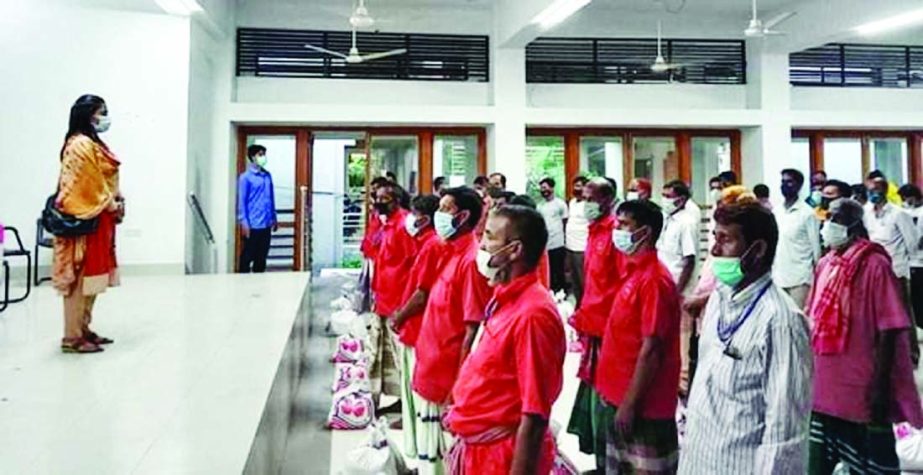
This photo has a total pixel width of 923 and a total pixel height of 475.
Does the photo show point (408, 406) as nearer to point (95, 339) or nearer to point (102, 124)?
point (95, 339)

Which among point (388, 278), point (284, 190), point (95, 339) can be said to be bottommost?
point (95, 339)

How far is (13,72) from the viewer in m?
6.71

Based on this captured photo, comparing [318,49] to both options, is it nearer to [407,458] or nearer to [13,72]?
[13,72]

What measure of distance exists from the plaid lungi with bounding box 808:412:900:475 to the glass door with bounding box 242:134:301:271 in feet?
25.8

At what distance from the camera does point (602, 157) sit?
34.0ft

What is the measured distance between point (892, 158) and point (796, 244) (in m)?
8.05

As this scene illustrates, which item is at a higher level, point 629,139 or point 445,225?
point 629,139

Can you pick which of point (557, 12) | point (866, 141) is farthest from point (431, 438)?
point (866, 141)

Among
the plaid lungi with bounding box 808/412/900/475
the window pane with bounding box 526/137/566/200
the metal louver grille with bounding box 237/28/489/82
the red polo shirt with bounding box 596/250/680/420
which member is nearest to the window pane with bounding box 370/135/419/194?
the metal louver grille with bounding box 237/28/489/82

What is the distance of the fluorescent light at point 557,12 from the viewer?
7012 mm

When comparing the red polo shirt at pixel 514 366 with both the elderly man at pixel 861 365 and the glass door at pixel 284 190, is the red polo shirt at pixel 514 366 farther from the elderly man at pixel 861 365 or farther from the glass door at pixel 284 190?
the glass door at pixel 284 190

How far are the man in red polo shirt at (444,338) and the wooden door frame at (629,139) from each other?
7.27 m

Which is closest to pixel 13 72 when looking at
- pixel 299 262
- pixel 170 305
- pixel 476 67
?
pixel 170 305

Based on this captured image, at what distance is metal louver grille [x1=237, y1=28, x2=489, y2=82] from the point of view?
921 cm
